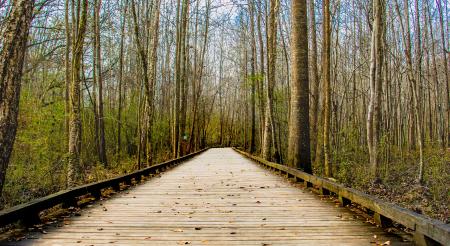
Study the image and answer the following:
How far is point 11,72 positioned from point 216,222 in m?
3.40

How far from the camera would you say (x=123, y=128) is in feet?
91.9

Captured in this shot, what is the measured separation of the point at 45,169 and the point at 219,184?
572 centimetres

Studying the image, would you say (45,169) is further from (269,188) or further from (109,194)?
(269,188)

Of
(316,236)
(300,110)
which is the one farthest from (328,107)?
(316,236)

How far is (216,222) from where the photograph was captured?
4.73 m

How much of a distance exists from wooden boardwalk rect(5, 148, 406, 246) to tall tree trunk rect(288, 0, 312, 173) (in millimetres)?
2840

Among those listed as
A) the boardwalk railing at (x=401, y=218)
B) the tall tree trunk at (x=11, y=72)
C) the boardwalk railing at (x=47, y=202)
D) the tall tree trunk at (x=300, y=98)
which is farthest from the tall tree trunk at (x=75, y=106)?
the boardwalk railing at (x=401, y=218)

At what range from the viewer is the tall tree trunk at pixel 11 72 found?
4.80m

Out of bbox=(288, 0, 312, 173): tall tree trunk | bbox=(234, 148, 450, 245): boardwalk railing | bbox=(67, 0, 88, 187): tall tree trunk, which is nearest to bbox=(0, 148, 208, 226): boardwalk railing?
bbox=(67, 0, 88, 187): tall tree trunk

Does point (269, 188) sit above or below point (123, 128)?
below

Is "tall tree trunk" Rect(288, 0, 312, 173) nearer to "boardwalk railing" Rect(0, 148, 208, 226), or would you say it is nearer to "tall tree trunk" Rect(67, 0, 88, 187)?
"boardwalk railing" Rect(0, 148, 208, 226)

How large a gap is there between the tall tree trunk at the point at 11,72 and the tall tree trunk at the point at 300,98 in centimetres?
701

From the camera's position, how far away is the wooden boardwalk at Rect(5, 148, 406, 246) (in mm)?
3871

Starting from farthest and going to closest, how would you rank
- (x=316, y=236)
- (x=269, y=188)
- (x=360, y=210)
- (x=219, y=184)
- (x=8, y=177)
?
(x=8, y=177) < (x=219, y=184) < (x=269, y=188) < (x=360, y=210) < (x=316, y=236)
